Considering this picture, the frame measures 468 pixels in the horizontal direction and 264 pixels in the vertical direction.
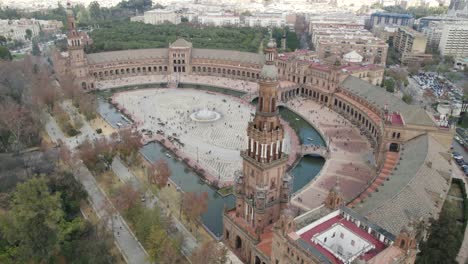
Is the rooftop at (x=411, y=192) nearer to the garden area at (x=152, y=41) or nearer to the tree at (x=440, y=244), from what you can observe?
the tree at (x=440, y=244)

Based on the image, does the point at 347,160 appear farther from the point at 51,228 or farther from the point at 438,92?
the point at 438,92

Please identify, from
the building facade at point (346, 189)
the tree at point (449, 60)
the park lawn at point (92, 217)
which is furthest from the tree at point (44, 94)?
the tree at point (449, 60)

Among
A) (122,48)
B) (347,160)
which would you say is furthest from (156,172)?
(122,48)

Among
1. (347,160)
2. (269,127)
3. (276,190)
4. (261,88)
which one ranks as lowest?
(347,160)

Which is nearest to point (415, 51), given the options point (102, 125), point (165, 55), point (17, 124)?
point (165, 55)

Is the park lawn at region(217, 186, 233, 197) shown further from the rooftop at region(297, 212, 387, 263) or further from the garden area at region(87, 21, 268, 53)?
the garden area at region(87, 21, 268, 53)

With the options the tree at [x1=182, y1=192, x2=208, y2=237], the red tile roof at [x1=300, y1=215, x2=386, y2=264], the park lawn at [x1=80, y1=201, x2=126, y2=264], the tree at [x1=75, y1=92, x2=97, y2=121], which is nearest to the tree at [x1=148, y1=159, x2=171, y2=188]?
the tree at [x1=182, y1=192, x2=208, y2=237]
